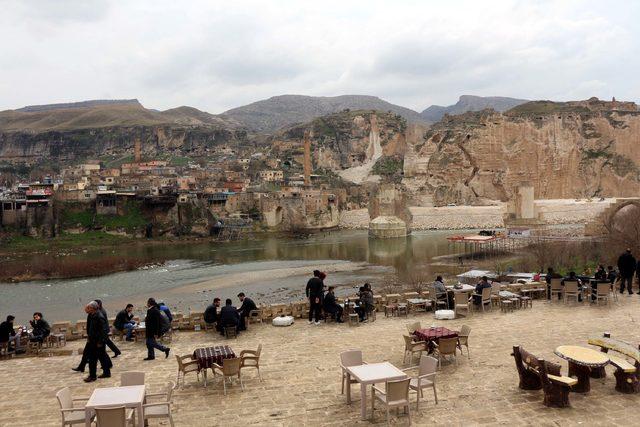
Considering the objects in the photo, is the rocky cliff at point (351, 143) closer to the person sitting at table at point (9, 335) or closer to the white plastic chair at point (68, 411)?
the person sitting at table at point (9, 335)

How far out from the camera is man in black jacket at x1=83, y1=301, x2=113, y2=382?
8547 millimetres

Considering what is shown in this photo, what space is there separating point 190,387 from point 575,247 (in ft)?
95.4

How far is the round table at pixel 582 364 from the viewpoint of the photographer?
712 centimetres

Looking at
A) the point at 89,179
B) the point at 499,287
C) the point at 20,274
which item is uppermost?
the point at 89,179

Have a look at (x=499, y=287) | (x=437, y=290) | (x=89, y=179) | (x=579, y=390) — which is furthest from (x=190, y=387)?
(x=89, y=179)

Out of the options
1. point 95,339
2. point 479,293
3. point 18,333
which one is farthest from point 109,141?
point 95,339

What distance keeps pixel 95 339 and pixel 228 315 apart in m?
3.01

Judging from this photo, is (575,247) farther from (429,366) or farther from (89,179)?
(89,179)

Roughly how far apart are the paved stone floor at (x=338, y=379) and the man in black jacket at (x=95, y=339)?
0.23 meters

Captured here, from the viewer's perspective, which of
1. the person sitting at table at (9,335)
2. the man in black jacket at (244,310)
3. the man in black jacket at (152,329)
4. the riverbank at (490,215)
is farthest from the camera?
the riverbank at (490,215)

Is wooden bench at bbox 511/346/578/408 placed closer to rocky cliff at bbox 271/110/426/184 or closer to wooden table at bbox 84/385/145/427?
wooden table at bbox 84/385/145/427

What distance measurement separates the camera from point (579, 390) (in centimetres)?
727

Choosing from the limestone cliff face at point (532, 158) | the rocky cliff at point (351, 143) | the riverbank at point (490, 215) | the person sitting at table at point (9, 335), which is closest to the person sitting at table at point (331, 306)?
the person sitting at table at point (9, 335)

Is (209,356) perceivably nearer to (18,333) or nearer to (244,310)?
(244,310)
